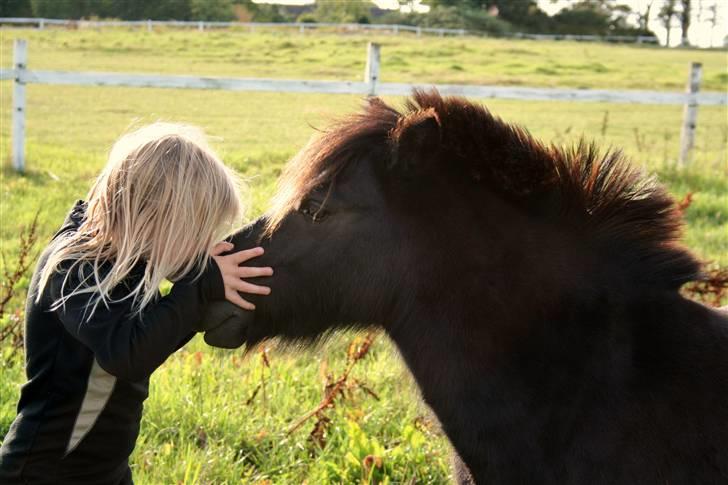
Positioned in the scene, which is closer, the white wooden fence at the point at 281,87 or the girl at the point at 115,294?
the girl at the point at 115,294

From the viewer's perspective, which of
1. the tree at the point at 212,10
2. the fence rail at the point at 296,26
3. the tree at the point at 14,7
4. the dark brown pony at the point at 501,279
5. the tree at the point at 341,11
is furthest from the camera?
the tree at the point at 341,11

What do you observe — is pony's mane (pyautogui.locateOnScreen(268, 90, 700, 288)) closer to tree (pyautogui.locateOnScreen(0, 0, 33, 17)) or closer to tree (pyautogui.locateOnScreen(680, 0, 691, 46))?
tree (pyautogui.locateOnScreen(0, 0, 33, 17))

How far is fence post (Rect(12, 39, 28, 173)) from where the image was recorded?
10.7 meters

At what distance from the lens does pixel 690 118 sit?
12.2 m

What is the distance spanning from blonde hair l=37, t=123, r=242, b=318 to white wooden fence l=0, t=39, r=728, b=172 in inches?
321

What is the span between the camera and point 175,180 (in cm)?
289

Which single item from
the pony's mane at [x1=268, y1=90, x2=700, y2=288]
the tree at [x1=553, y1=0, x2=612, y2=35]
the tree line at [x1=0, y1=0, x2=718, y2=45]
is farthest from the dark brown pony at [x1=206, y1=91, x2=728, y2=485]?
the tree at [x1=553, y1=0, x2=612, y2=35]

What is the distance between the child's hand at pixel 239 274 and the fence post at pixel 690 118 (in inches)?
400

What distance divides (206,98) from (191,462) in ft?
65.2

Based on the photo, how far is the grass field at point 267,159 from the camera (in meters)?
4.01

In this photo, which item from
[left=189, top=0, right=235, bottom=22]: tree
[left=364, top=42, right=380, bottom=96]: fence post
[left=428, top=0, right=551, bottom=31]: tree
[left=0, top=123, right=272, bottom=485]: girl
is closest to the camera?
[left=0, top=123, right=272, bottom=485]: girl

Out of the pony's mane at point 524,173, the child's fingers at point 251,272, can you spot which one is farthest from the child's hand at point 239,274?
the pony's mane at point 524,173

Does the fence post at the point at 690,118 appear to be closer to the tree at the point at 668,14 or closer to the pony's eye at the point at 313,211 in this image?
the pony's eye at the point at 313,211

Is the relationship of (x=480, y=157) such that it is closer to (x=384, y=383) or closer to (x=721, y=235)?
(x=384, y=383)
